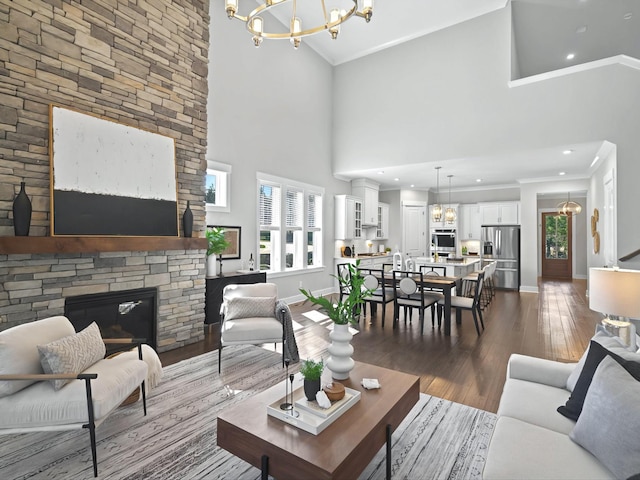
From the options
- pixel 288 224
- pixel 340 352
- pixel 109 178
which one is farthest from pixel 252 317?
pixel 288 224

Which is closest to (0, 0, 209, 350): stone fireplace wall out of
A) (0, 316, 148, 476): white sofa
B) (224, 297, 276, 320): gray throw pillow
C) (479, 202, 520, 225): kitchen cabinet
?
(224, 297, 276, 320): gray throw pillow

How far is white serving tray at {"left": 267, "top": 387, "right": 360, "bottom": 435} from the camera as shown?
168 cm

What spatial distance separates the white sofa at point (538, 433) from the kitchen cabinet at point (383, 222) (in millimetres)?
7585

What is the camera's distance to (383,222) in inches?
391

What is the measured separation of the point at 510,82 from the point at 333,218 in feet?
14.4

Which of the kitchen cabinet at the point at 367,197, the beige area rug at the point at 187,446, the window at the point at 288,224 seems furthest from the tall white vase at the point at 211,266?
the kitchen cabinet at the point at 367,197

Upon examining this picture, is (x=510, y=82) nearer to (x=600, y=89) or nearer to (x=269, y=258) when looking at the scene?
(x=600, y=89)

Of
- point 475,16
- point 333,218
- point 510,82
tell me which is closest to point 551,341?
point 510,82

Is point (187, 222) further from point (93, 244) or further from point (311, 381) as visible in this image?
point (311, 381)

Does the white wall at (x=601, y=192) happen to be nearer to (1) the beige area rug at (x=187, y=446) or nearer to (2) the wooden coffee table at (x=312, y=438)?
(1) the beige area rug at (x=187, y=446)

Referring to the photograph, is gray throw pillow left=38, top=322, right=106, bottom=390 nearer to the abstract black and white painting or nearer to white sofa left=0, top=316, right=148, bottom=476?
white sofa left=0, top=316, right=148, bottom=476

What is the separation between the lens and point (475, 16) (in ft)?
20.4

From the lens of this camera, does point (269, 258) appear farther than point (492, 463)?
Yes

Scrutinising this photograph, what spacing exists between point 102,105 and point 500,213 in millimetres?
9470
